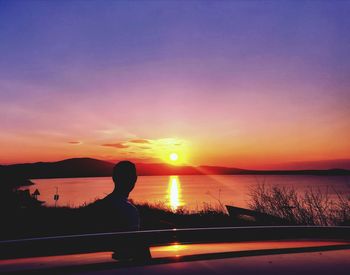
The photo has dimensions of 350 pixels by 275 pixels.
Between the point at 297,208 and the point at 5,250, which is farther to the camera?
the point at 297,208

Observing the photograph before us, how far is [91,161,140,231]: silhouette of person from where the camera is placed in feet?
8.36

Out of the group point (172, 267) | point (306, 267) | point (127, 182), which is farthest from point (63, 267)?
point (127, 182)

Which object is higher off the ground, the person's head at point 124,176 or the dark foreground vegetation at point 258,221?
the person's head at point 124,176

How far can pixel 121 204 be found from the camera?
267 centimetres

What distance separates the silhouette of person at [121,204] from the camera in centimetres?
255

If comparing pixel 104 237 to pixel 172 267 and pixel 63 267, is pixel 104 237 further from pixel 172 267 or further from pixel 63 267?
pixel 172 267

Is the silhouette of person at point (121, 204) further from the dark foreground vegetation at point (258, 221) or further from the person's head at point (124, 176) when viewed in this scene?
the dark foreground vegetation at point (258, 221)

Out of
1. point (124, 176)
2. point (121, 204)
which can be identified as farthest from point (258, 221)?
point (121, 204)

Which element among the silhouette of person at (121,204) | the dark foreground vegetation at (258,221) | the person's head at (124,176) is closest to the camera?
the silhouette of person at (121,204)

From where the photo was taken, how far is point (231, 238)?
2.07 metres

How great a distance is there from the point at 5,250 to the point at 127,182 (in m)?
1.40

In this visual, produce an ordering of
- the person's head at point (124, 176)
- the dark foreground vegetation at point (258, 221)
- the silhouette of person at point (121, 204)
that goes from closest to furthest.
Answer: the silhouette of person at point (121, 204) < the person's head at point (124, 176) < the dark foreground vegetation at point (258, 221)

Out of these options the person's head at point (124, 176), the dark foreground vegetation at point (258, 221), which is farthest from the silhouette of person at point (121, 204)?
the dark foreground vegetation at point (258, 221)

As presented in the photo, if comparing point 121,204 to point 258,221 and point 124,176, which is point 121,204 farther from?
point 258,221
